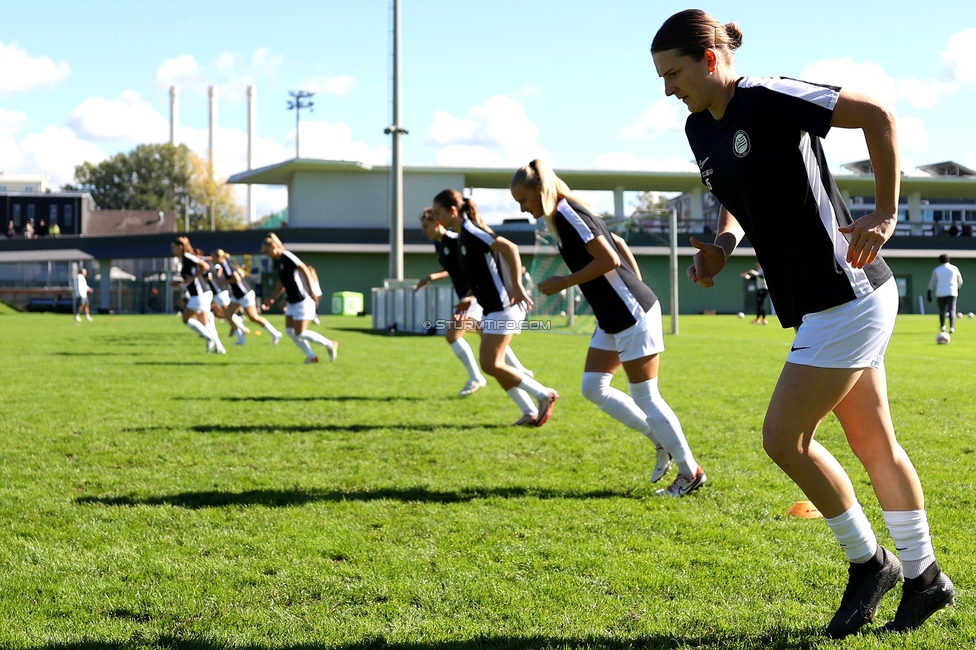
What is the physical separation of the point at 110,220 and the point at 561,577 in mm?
71137

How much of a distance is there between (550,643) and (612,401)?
290 centimetres

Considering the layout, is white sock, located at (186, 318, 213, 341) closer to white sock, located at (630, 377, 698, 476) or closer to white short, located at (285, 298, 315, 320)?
white short, located at (285, 298, 315, 320)

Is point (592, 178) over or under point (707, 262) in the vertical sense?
over

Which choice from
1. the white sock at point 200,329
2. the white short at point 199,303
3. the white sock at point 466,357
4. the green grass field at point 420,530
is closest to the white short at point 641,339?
the green grass field at point 420,530

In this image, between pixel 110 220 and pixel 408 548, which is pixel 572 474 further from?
pixel 110 220

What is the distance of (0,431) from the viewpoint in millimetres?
8109

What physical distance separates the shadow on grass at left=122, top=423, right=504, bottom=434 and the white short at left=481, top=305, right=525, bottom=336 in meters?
0.82

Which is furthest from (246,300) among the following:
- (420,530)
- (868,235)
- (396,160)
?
(868,235)

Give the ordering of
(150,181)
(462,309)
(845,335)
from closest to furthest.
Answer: (845,335), (462,309), (150,181)

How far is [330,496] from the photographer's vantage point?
18.2 feet

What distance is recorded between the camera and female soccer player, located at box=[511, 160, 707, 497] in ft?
18.1

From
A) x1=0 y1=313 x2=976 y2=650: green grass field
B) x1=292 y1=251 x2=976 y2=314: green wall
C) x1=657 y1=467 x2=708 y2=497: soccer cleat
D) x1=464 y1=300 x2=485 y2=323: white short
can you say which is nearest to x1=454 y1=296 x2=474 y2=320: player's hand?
x1=464 y1=300 x2=485 y2=323: white short

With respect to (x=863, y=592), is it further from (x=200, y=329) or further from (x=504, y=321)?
(x=200, y=329)

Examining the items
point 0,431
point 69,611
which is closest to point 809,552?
point 69,611
